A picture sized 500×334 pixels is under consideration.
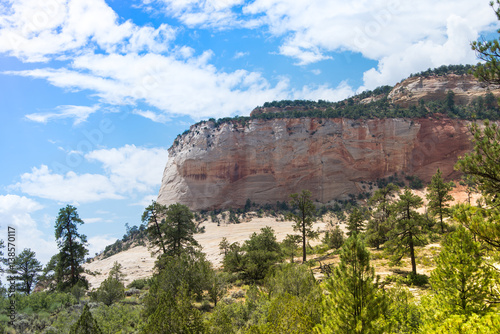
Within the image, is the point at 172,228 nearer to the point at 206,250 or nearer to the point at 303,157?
the point at 206,250

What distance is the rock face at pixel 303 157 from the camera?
261 ft

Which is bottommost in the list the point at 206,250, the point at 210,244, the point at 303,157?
the point at 206,250

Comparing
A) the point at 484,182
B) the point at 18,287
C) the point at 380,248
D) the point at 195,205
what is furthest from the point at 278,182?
the point at 484,182

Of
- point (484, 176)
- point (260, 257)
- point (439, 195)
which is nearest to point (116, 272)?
point (260, 257)

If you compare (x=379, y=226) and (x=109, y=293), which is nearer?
(x=109, y=293)

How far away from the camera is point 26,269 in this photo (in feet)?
105

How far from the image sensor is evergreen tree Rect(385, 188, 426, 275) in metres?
21.8

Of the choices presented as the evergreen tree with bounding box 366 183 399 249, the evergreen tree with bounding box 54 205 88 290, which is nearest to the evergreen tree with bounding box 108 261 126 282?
the evergreen tree with bounding box 54 205 88 290

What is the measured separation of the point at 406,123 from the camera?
80312 millimetres

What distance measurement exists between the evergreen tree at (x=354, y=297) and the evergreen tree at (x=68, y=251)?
23602 millimetres

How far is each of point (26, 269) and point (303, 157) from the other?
2548 inches

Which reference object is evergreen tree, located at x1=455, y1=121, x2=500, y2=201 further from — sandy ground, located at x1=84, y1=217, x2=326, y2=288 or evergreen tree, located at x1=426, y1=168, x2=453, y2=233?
sandy ground, located at x1=84, y1=217, x2=326, y2=288

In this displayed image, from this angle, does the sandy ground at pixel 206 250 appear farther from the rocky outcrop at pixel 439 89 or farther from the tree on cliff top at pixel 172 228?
the rocky outcrop at pixel 439 89

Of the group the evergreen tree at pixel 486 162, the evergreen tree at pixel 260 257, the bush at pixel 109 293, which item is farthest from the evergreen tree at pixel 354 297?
the bush at pixel 109 293
